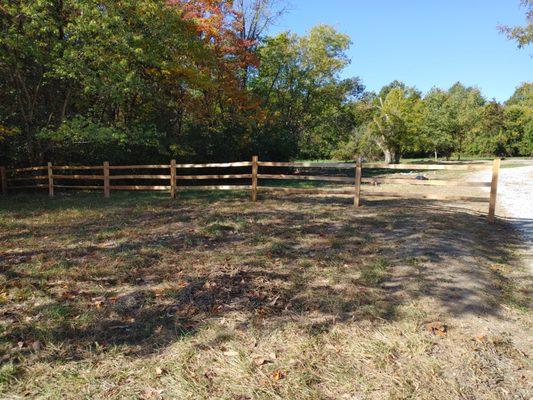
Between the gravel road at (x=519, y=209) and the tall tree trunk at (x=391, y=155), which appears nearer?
the gravel road at (x=519, y=209)

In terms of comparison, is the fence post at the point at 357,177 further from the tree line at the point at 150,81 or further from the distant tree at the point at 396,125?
the distant tree at the point at 396,125

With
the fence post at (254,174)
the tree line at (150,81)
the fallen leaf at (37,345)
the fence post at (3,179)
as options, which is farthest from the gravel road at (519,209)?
the fence post at (3,179)

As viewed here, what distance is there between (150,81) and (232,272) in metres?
12.2

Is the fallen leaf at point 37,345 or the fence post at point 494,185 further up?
the fence post at point 494,185

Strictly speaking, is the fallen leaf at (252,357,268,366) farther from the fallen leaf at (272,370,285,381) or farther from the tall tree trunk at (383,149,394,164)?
the tall tree trunk at (383,149,394,164)

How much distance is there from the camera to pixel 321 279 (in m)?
4.48

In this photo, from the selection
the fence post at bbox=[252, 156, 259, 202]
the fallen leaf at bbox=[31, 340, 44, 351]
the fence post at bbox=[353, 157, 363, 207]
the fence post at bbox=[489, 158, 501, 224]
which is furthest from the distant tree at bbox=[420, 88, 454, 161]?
the fallen leaf at bbox=[31, 340, 44, 351]

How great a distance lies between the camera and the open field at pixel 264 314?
2.64 metres

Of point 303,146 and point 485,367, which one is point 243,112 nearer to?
point 303,146

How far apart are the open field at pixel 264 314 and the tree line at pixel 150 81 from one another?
7.05 m

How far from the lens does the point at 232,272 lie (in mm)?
4699

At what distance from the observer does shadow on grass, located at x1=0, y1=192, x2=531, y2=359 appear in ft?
11.5

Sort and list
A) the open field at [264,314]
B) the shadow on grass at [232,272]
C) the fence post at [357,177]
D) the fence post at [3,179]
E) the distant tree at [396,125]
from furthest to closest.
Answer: the distant tree at [396,125] → the fence post at [3,179] → the fence post at [357,177] → the shadow on grass at [232,272] → the open field at [264,314]

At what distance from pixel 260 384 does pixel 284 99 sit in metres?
25.2
